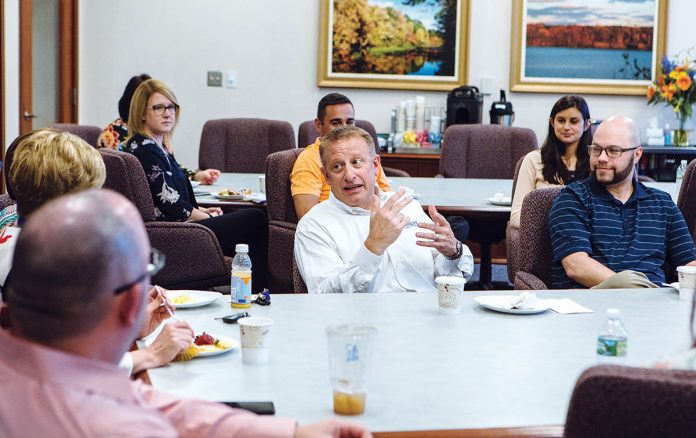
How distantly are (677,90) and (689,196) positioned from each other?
373 cm

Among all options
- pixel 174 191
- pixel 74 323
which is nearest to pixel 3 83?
pixel 174 191

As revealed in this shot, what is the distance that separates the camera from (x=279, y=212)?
3951 mm

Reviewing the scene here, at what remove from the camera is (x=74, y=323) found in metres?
1.09

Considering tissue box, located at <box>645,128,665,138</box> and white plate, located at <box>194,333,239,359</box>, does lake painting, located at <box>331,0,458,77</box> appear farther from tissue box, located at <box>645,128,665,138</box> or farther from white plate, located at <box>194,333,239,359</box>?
white plate, located at <box>194,333,239,359</box>

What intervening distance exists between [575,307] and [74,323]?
1637 mm

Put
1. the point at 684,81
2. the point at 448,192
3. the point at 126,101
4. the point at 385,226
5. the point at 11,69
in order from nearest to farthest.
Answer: the point at 385,226 < the point at 448,192 < the point at 126,101 < the point at 11,69 < the point at 684,81

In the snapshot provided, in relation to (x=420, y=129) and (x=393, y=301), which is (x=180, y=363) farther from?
(x=420, y=129)

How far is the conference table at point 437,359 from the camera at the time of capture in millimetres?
1645

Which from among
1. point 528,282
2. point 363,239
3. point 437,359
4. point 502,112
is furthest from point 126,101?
point 437,359

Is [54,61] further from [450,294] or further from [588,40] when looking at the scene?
[450,294]

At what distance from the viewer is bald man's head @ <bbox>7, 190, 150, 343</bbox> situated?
1.07m

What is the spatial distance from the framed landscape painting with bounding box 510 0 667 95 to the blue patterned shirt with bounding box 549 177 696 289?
14.2 feet

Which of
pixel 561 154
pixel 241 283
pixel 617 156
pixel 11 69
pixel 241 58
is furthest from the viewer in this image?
pixel 241 58

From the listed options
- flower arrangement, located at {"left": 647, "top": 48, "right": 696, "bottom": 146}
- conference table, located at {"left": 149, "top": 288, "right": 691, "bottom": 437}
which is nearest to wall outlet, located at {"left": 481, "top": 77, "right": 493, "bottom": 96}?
flower arrangement, located at {"left": 647, "top": 48, "right": 696, "bottom": 146}
